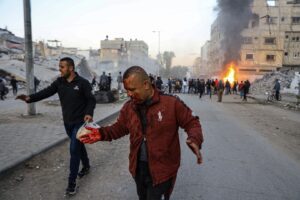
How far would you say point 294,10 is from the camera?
69.5 metres

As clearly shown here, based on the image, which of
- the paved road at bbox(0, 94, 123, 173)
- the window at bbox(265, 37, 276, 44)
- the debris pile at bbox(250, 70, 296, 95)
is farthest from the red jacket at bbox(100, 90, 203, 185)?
the window at bbox(265, 37, 276, 44)

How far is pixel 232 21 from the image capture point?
57031mm

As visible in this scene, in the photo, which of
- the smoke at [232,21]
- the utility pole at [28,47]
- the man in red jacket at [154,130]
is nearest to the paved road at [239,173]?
the man in red jacket at [154,130]

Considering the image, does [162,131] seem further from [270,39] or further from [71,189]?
[270,39]

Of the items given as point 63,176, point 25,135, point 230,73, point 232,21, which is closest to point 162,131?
point 63,176

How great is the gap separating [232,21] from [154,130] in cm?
5691

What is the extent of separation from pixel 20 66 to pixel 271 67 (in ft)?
158

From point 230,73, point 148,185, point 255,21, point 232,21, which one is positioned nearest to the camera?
point 148,185

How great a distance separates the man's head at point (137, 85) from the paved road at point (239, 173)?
2.20 meters

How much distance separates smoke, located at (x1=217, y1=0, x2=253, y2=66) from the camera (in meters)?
54.9

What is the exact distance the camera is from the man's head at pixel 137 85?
3.01 meters

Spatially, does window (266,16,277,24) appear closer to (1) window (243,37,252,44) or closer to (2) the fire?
(1) window (243,37,252,44)

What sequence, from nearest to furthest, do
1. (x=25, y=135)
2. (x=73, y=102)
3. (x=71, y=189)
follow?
(x=71, y=189), (x=73, y=102), (x=25, y=135)

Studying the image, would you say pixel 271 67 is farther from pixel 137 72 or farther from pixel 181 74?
pixel 181 74
